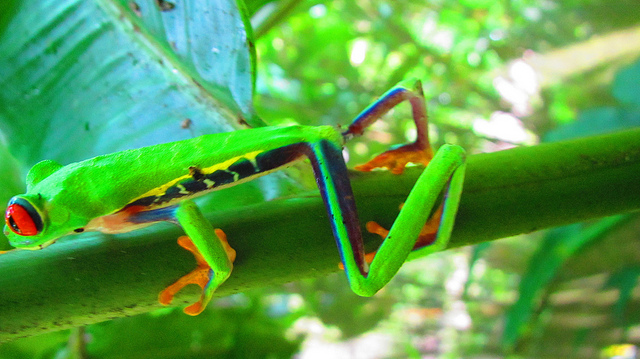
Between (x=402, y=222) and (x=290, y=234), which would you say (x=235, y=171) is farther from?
(x=402, y=222)

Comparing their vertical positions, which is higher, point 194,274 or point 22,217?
point 22,217

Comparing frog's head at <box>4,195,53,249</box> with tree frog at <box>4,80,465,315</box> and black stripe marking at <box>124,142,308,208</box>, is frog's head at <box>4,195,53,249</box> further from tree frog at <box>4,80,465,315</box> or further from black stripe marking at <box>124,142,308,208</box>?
black stripe marking at <box>124,142,308,208</box>

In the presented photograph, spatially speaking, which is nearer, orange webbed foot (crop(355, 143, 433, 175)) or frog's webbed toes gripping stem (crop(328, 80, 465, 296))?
frog's webbed toes gripping stem (crop(328, 80, 465, 296))

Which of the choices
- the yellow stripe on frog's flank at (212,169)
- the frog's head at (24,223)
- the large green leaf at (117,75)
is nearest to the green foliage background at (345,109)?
the large green leaf at (117,75)

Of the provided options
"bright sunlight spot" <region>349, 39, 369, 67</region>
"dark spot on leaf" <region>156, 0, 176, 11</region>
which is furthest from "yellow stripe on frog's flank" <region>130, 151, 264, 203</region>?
"bright sunlight spot" <region>349, 39, 369, 67</region>

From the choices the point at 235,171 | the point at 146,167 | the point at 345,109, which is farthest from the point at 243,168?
the point at 345,109

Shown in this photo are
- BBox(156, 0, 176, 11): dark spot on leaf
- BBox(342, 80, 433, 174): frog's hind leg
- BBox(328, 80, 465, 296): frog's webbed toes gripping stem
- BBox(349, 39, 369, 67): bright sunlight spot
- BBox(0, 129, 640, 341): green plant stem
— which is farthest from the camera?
BBox(349, 39, 369, 67): bright sunlight spot

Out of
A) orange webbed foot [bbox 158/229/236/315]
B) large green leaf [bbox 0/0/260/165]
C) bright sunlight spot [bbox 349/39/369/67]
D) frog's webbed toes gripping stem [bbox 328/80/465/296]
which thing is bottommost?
orange webbed foot [bbox 158/229/236/315]

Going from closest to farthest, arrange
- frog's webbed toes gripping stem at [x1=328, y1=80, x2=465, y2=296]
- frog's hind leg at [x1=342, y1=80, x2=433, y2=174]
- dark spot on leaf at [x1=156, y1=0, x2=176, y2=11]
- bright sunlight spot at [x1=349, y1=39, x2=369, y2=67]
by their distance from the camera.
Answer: frog's webbed toes gripping stem at [x1=328, y1=80, x2=465, y2=296] < frog's hind leg at [x1=342, y1=80, x2=433, y2=174] < dark spot on leaf at [x1=156, y1=0, x2=176, y2=11] < bright sunlight spot at [x1=349, y1=39, x2=369, y2=67]
